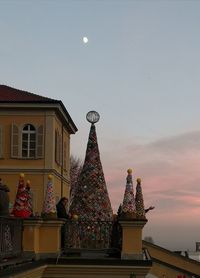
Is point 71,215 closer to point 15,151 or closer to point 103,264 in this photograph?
point 103,264

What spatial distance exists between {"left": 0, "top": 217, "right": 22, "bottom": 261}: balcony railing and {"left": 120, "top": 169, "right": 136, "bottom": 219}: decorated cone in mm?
2296

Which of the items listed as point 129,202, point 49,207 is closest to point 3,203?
point 49,207

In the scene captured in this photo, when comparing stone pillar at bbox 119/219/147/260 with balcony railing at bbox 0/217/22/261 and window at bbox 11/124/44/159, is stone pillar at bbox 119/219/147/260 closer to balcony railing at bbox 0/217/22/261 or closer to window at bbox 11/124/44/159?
balcony railing at bbox 0/217/22/261

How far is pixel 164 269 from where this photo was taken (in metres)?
26.5

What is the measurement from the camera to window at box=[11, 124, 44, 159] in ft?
99.5

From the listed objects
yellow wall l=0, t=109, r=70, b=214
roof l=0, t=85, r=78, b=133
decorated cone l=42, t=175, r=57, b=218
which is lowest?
decorated cone l=42, t=175, r=57, b=218

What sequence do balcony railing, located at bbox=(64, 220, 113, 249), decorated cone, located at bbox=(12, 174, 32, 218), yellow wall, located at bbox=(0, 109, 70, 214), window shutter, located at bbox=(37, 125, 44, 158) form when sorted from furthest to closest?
window shutter, located at bbox=(37, 125, 44, 158) < yellow wall, located at bbox=(0, 109, 70, 214) < balcony railing, located at bbox=(64, 220, 113, 249) < decorated cone, located at bbox=(12, 174, 32, 218)

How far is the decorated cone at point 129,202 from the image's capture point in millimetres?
11797

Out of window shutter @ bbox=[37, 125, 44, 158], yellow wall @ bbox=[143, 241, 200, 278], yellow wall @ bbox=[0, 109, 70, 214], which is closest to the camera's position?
yellow wall @ bbox=[143, 241, 200, 278]

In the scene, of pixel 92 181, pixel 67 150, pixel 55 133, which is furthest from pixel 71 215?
pixel 67 150

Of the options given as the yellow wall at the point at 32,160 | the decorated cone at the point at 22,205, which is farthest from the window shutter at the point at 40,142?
the decorated cone at the point at 22,205

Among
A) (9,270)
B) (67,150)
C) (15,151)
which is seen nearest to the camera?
(9,270)

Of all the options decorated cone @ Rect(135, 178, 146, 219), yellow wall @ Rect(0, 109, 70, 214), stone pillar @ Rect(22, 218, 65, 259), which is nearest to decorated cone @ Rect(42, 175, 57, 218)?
stone pillar @ Rect(22, 218, 65, 259)

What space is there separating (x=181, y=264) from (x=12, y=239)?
19.4 meters
